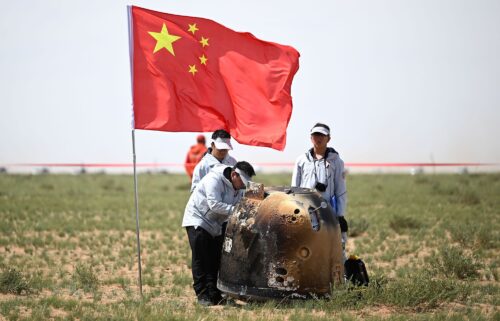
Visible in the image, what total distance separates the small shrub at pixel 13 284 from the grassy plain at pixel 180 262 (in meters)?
0.01

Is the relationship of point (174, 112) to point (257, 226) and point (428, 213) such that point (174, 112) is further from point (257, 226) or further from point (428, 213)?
point (428, 213)

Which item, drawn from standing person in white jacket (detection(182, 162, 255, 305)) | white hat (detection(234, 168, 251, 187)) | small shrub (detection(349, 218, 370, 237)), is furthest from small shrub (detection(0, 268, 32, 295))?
small shrub (detection(349, 218, 370, 237))

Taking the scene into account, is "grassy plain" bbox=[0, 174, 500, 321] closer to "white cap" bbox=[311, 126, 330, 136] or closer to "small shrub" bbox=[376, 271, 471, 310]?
"small shrub" bbox=[376, 271, 471, 310]

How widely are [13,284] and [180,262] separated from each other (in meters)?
3.82

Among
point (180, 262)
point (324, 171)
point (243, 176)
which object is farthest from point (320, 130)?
point (180, 262)

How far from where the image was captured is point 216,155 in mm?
10125

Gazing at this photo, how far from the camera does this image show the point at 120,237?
17641 millimetres

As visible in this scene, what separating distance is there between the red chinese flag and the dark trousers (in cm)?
146

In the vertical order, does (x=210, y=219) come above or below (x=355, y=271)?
above

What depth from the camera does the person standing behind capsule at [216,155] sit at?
9.98 metres

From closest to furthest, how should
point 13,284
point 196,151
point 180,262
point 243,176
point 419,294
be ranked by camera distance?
1. point 419,294
2. point 243,176
3. point 13,284
4. point 180,262
5. point 196,151

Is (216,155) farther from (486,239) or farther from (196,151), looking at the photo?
(196,151)

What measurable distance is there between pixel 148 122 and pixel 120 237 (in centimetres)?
761

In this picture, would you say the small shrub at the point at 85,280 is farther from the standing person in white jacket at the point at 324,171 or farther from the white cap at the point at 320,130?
the white cap at the point at 320,130
